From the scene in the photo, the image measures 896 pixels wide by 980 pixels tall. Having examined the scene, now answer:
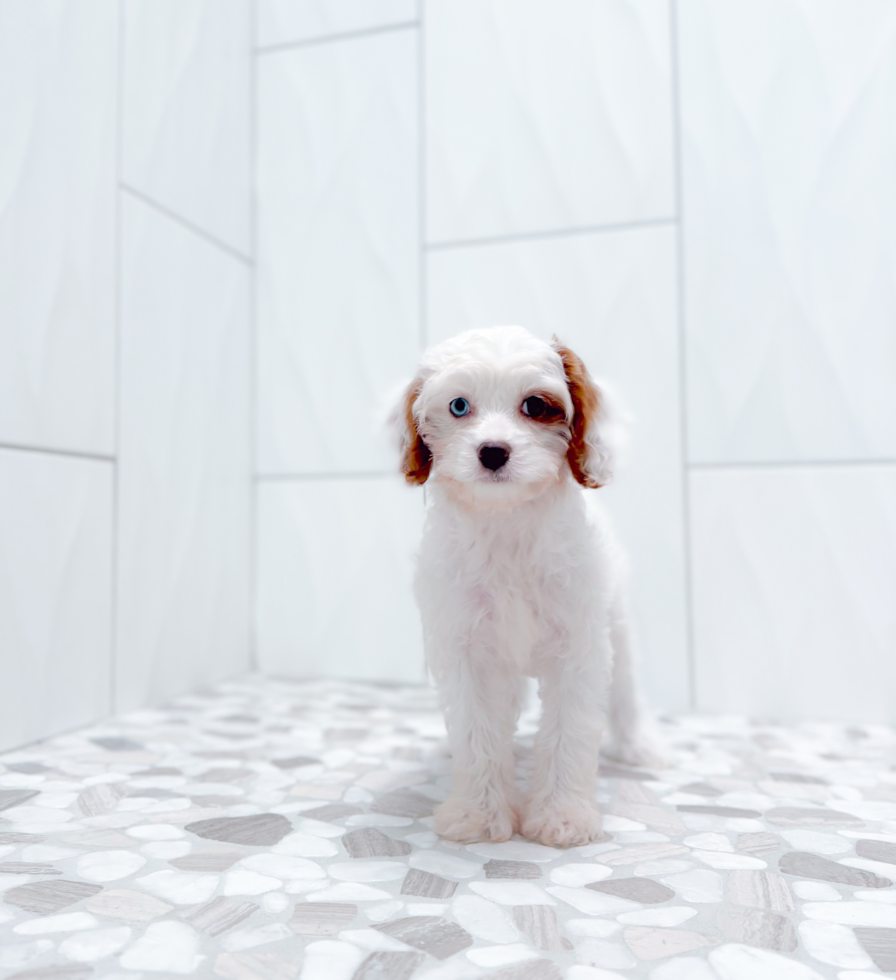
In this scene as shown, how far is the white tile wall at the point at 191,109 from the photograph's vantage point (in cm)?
260

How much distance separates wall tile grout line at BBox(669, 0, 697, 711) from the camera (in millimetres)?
2672

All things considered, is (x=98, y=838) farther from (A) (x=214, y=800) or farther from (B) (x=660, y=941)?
(B) (x=660, y=941)

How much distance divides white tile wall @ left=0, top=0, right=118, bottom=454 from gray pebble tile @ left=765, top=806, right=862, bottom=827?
2174 millimetres

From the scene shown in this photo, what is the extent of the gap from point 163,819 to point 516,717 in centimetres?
82

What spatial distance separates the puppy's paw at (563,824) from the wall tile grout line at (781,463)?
1.43 m

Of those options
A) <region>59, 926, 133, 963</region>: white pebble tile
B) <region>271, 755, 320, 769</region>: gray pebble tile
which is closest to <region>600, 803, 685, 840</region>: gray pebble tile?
<region>271, 755, 320, 769</region>: gray pebble tile

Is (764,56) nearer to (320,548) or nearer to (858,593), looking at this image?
(858,593)

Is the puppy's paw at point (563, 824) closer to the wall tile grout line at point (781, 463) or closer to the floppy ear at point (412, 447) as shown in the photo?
the floppy ear at point (412, 447)

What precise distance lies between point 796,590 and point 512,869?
1.62 metres

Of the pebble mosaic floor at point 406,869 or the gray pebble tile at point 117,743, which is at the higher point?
the gray pebble tile at point 117,743

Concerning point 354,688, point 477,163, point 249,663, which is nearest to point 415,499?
point 354,688

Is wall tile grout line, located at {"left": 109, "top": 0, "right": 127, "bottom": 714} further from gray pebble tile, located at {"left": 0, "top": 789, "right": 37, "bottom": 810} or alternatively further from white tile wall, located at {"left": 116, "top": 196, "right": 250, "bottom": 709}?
gray pebble tile, located at {"left": 0, "top": 789, "right": 37, "bottom": 810}

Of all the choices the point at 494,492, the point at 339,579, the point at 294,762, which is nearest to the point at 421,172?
the point at 339,579

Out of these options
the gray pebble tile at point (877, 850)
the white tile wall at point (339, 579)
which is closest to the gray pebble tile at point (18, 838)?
the white tile wall at point (339, 579)
